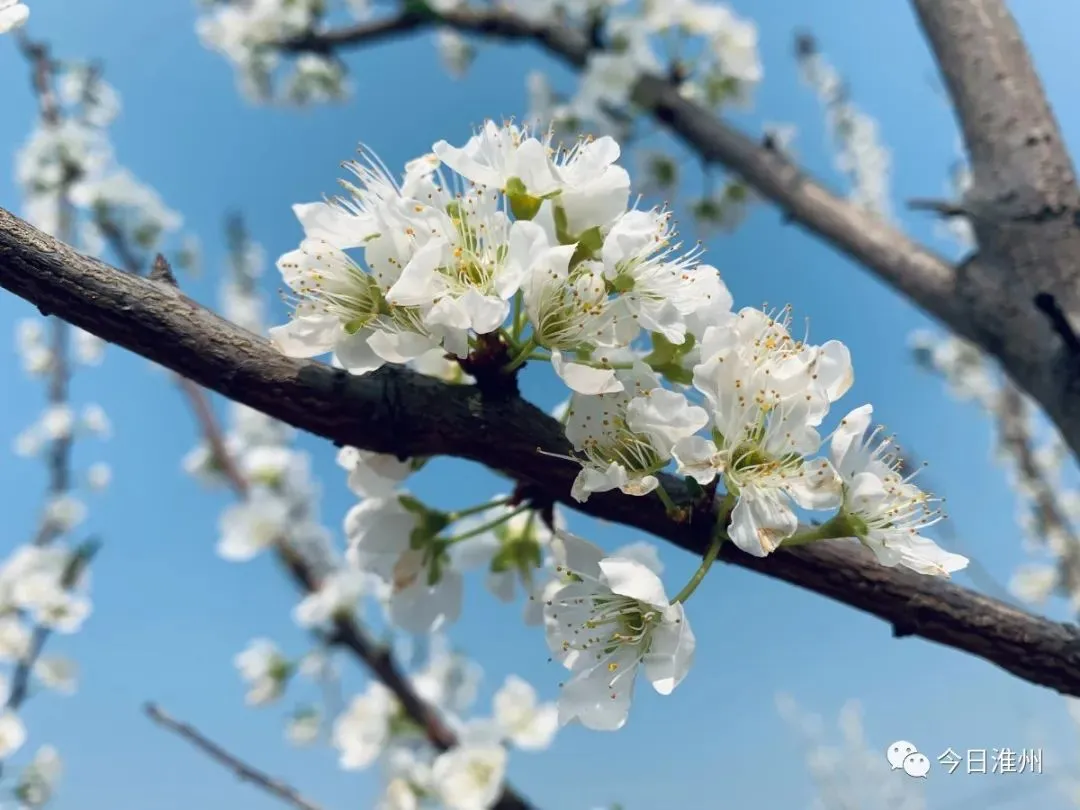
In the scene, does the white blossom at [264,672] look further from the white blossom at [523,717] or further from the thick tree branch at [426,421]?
the thick tree branch at [426,421]

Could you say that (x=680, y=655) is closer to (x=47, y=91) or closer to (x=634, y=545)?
(x=634, y=545)

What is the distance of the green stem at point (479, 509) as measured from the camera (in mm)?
939

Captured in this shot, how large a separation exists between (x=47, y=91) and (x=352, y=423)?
4.05 m

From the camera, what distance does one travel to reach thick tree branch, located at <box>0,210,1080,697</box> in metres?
0.72

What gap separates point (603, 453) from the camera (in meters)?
0.79

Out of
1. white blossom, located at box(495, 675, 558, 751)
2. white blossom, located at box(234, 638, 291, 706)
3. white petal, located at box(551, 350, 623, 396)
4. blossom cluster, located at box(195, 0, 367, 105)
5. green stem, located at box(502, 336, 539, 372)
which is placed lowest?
white blossom, located at box(234, 638, 291, 706)

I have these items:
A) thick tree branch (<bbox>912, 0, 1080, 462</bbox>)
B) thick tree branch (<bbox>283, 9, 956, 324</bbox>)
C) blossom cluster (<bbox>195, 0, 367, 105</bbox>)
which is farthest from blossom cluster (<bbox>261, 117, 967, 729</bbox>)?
blossom cluster (<bbox>195, 0, 367, 105</bbox>)

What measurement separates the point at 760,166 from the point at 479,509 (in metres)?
1.64

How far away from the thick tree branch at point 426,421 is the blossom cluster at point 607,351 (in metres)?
0.04

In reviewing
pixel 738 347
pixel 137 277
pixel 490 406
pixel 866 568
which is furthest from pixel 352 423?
pixel 866 568

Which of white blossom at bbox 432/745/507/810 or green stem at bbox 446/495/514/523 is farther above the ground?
green stem at bbox 446/495/514/523

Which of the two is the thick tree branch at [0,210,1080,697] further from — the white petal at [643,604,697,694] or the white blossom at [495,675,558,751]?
A: the white blossom at [495,675,558,751]

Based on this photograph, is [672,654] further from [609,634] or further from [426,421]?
[426,421]

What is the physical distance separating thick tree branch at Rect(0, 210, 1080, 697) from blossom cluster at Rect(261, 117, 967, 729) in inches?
1.5
